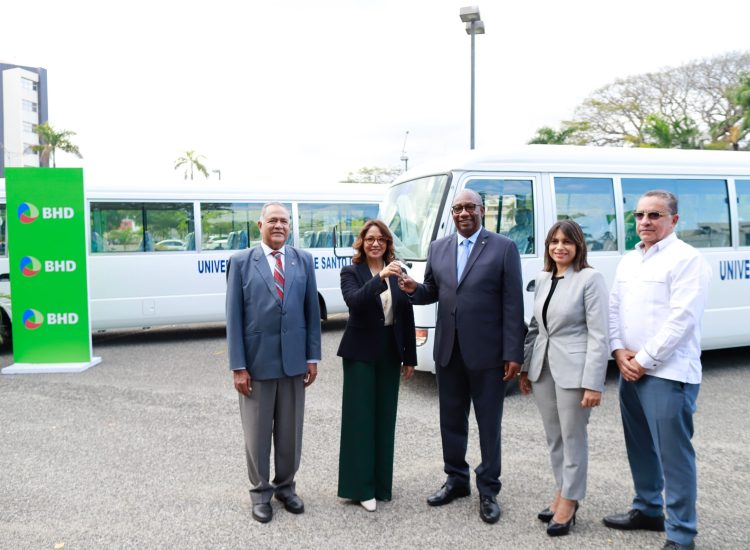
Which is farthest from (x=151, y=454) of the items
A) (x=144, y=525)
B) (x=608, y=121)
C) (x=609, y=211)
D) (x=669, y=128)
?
(x=608, y=121)

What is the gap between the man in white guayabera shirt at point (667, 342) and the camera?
3.23 meters

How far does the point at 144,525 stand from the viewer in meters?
3.79

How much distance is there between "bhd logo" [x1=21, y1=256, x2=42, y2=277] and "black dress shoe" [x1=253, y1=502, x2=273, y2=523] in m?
6.13

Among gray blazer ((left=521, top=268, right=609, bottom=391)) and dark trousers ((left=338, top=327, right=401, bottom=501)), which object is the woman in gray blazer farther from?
dark trousers ((left=338, top=327, right=401, bottom=501))

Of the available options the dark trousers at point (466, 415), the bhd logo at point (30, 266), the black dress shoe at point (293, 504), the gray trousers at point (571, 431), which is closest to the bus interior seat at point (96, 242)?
the bhd logo at point (30, 266)

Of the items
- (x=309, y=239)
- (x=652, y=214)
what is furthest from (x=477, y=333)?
(x=309, y=239)

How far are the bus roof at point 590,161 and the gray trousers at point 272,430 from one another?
347 cm

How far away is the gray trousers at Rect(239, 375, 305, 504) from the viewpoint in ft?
12.9

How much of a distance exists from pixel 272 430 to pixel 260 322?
78 centimetres

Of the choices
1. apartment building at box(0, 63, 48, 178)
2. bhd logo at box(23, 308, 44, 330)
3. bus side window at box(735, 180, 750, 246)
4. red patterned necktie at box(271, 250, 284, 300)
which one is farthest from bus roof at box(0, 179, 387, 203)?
apartment building at box(0, 63, 48, 178)

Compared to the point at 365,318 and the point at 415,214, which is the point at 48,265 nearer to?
the point at 415,214

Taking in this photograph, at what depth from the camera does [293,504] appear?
3.97 metres

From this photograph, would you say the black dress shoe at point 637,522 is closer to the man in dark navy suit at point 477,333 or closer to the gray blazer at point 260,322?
the man in dark navy suit at point 477,333

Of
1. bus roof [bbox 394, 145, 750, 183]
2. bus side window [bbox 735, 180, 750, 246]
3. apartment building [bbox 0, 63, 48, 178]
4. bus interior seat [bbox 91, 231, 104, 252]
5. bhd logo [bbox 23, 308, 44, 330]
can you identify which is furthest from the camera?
apartment building [bbox 0, 63, 48, 178]
